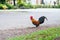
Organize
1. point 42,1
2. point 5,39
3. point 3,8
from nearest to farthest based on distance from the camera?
point 5,39 < point 3,8 < point 42,1

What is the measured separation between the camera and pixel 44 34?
941 centimetres

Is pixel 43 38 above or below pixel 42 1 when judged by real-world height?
above

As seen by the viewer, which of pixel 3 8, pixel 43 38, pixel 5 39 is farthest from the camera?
pixel 3 8

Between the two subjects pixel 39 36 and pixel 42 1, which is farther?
pixel 42 1

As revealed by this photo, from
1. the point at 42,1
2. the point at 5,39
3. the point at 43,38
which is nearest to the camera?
the point at 43,38

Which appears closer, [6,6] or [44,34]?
[44,34]

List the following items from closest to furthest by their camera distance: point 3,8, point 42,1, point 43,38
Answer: point 43,38, point 3,8, point 42,1

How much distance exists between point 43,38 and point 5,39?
4.69 feet

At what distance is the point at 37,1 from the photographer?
193 ft

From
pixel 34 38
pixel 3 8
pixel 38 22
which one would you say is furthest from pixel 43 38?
pixel 3 8

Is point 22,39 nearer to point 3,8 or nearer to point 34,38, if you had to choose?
point 34,38

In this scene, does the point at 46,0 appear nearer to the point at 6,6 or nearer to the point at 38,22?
the point at 6,6

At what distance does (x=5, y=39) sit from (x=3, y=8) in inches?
959

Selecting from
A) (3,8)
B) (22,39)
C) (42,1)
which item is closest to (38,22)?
(22,39)
